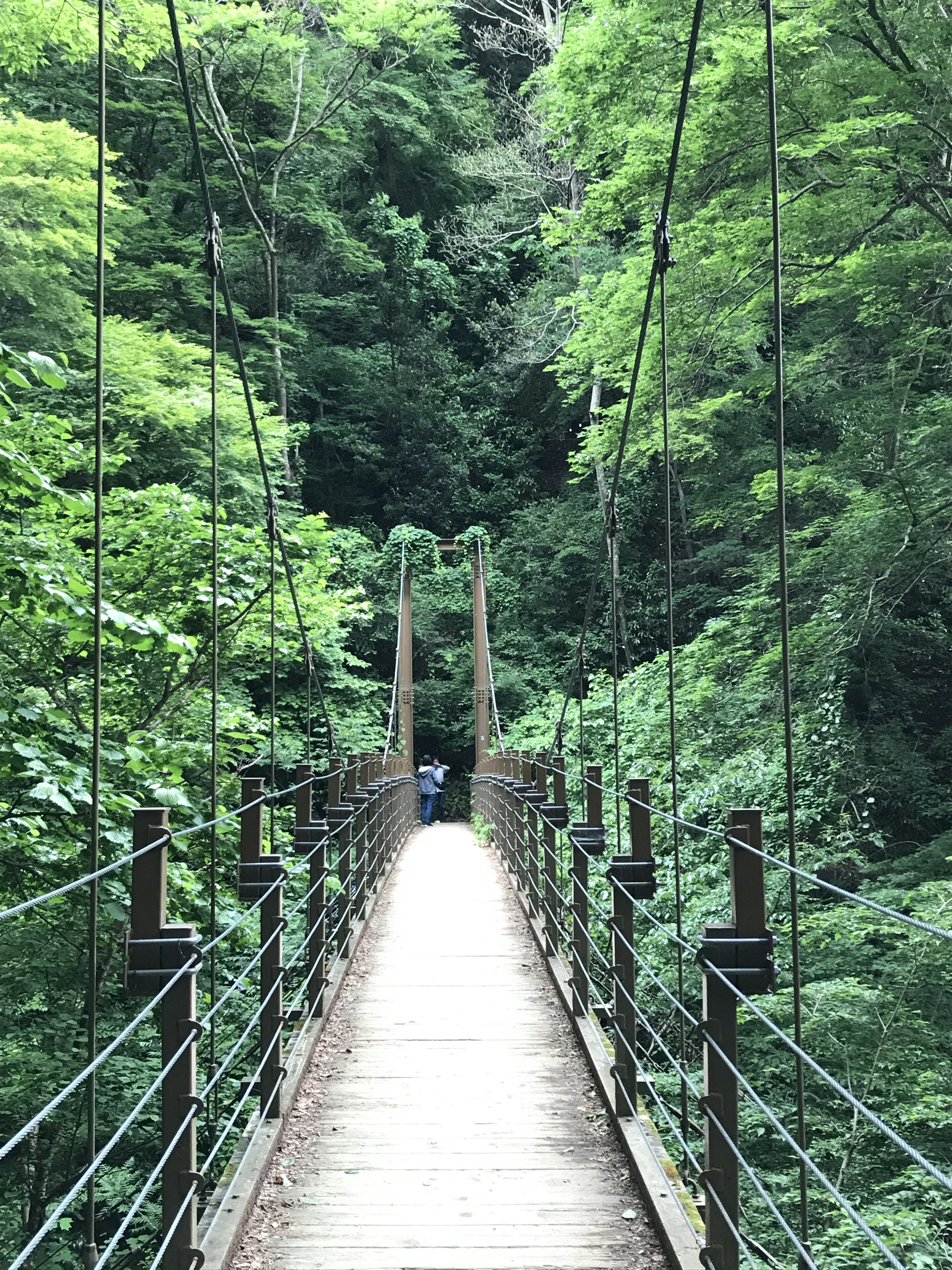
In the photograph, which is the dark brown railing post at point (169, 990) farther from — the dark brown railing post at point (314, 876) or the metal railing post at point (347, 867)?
the metal railing post at point (347, 867)

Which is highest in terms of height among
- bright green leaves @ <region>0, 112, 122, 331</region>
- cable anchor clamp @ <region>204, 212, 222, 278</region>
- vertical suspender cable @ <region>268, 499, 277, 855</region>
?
bright green leaves @ <region>0, 112, 122, 331</region>

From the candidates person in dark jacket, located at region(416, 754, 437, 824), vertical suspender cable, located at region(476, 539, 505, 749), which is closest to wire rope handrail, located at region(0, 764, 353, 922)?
vertical suspender cable, located at region(476, 539, 505, 749)

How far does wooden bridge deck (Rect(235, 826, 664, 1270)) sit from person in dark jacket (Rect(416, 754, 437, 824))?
991cm

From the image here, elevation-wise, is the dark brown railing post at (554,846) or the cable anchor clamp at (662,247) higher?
the cable anchor clamp at (662,247)

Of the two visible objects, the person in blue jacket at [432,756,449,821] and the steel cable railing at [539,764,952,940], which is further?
the person in blue jacket at [432,756,449,821]

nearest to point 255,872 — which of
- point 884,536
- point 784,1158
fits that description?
point 784,1158

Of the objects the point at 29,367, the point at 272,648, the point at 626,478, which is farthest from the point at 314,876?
the point at 626,478

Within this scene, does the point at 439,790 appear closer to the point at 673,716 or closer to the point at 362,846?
the point at 362,846

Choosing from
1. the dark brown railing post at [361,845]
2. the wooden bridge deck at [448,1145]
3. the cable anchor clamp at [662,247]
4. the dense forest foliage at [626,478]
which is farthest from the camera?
the dark brown railing post at [361,845]

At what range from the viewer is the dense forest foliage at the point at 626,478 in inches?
167

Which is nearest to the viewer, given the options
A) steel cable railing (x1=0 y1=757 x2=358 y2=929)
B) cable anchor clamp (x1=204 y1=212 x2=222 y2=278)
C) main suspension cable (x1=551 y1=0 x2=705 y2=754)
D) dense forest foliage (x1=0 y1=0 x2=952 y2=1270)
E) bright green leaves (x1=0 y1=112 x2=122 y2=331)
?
steel cable railing (x1=0 y1=757 x2=358 y2=929)

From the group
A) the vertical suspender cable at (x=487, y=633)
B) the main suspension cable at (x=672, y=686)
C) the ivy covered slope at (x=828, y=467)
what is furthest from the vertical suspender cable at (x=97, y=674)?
the vertical suspender cable at (x=487, y=633)

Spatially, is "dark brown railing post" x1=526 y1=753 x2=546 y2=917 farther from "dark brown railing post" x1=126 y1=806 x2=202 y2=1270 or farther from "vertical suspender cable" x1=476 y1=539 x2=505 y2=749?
"vertical suspender cable" x1=476 y1=539 x2=505 y2=749

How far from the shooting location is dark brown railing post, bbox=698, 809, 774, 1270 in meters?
1.77
